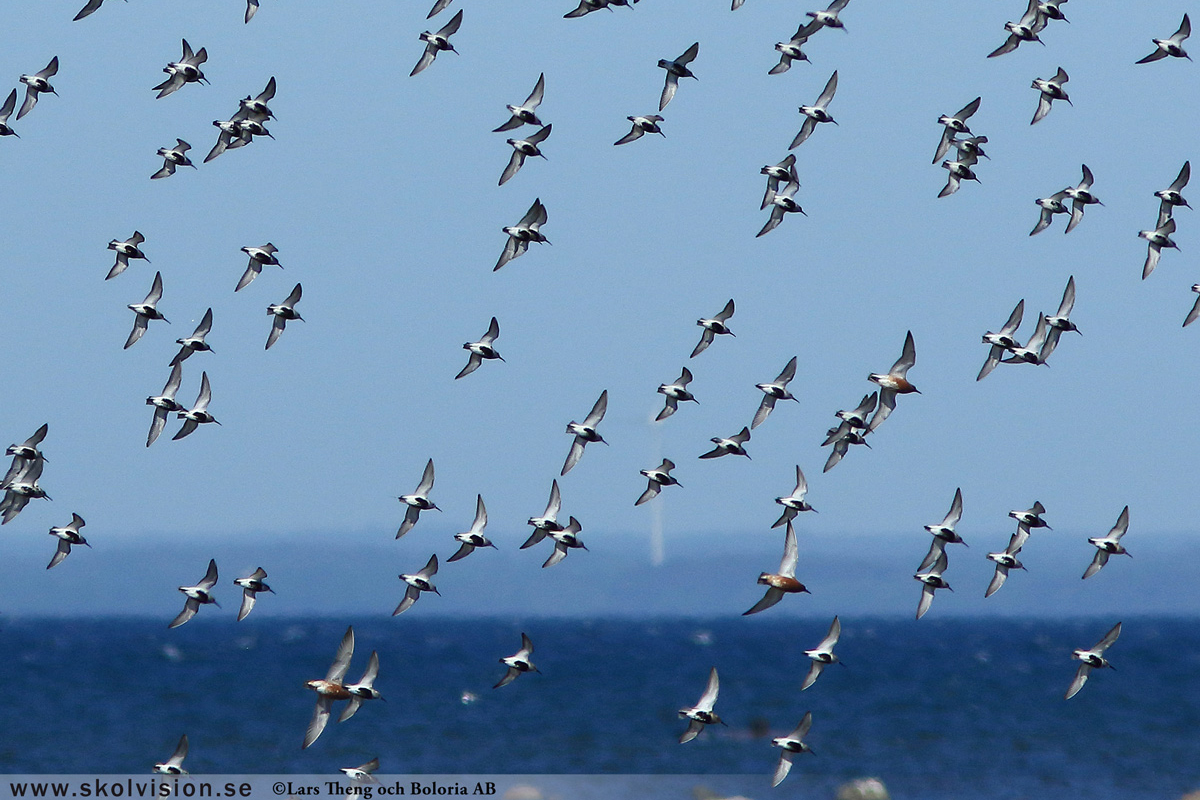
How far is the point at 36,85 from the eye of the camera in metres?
41.4

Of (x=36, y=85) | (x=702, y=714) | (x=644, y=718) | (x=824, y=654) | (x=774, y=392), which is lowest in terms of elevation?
(x=702, y=714)

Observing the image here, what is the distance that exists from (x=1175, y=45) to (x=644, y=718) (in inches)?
2322

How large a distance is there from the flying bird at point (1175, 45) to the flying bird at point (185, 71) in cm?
398

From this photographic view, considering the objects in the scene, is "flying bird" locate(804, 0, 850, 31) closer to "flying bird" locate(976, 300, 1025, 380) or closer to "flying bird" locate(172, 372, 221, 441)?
"flying bird" locate(976, 300, 1025, 380)

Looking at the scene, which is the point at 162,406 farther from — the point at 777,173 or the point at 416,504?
the point at 777,173

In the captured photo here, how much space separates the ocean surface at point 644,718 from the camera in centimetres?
7156

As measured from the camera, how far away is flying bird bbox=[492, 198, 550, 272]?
40812 mm

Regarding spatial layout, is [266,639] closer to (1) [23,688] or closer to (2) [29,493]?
(1) [23,688]

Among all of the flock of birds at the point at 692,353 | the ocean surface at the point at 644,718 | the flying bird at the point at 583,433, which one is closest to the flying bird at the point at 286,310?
the flock of birds at the point at 692,353

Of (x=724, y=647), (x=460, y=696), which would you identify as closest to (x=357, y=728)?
(x=460, y=696)

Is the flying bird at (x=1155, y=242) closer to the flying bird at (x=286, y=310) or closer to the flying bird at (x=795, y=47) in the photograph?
the flying bird at (x=795, y=47)

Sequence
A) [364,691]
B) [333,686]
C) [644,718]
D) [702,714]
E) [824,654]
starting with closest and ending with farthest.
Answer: [333,686], [702,714], [364,691], [824,654], [644,718]

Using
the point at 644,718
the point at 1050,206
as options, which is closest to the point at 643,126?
the point at 1050,206

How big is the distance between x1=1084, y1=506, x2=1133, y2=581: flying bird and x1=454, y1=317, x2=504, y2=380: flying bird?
16.4 m
